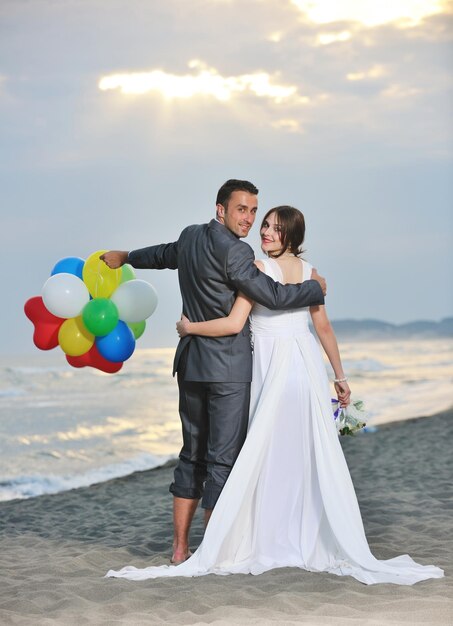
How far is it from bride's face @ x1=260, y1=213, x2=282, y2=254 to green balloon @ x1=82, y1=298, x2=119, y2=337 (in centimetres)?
102

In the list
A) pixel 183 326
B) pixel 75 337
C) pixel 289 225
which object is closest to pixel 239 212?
pixel 289 225

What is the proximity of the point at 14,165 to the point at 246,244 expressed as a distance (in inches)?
949

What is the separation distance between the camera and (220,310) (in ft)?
13.5

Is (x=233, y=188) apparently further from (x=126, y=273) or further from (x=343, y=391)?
(x=126, y=273)

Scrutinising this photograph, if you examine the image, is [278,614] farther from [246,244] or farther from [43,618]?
[246,244]

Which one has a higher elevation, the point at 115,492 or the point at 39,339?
the point at 39,339

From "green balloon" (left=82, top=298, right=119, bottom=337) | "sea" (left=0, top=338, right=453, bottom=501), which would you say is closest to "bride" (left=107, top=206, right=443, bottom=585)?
"sea" (left=0, top=338, right=453, bottom=501)

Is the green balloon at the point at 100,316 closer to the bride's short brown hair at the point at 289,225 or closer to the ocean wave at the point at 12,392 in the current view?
the bride's short brown hair at the point at 289,225

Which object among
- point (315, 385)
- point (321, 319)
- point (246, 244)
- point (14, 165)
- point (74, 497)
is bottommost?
point (74, 497)

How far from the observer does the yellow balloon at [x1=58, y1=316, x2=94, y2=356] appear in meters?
4.91

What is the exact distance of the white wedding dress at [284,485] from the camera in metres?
4.02

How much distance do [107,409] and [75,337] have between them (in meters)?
10.9

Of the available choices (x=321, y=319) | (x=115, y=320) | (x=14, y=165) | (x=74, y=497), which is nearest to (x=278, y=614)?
(x=321, y=319)

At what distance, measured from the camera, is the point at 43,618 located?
347cm
